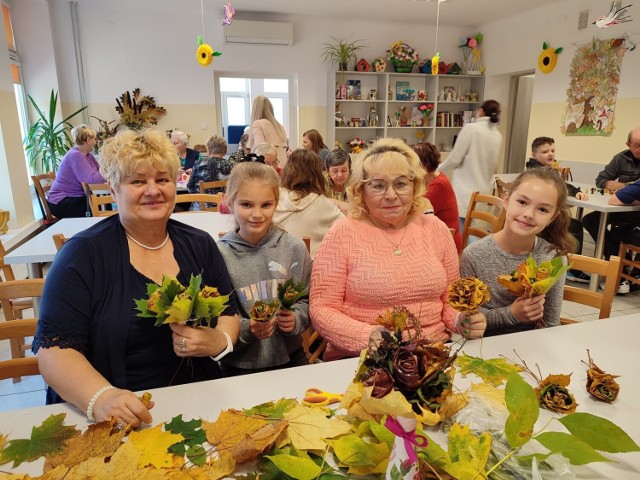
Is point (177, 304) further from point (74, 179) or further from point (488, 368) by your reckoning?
point (74, 179)

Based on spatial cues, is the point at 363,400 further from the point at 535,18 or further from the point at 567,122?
the point at 535,18

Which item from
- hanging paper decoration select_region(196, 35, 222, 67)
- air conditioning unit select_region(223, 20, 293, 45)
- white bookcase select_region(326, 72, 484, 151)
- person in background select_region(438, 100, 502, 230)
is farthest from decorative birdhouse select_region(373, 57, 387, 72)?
person in background select_region(438, 100, 502, 230)

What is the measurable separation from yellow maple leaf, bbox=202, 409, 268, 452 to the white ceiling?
658 cm

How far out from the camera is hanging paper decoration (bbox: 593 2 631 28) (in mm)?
4832

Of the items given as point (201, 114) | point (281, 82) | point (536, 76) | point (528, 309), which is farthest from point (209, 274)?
point (281, 82)

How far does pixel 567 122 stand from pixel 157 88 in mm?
6260

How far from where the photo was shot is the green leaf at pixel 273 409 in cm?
98

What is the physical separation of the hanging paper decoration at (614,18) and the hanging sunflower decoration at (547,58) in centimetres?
102

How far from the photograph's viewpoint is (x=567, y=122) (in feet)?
20.9

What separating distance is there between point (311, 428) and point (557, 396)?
1.95 ft

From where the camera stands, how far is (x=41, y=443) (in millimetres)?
904

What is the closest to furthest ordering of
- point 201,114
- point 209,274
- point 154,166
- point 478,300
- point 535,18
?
point 478,300 < point 154,166 < point 209,274 < point 535,18 < point 201,114

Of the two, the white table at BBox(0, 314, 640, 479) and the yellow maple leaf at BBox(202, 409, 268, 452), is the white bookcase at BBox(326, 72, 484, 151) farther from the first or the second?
the yellow maple leaf at BBox(202, 409, 268, 452)

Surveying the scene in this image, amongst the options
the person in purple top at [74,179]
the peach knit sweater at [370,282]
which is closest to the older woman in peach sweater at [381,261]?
the peach knit sweater at [370,282]
